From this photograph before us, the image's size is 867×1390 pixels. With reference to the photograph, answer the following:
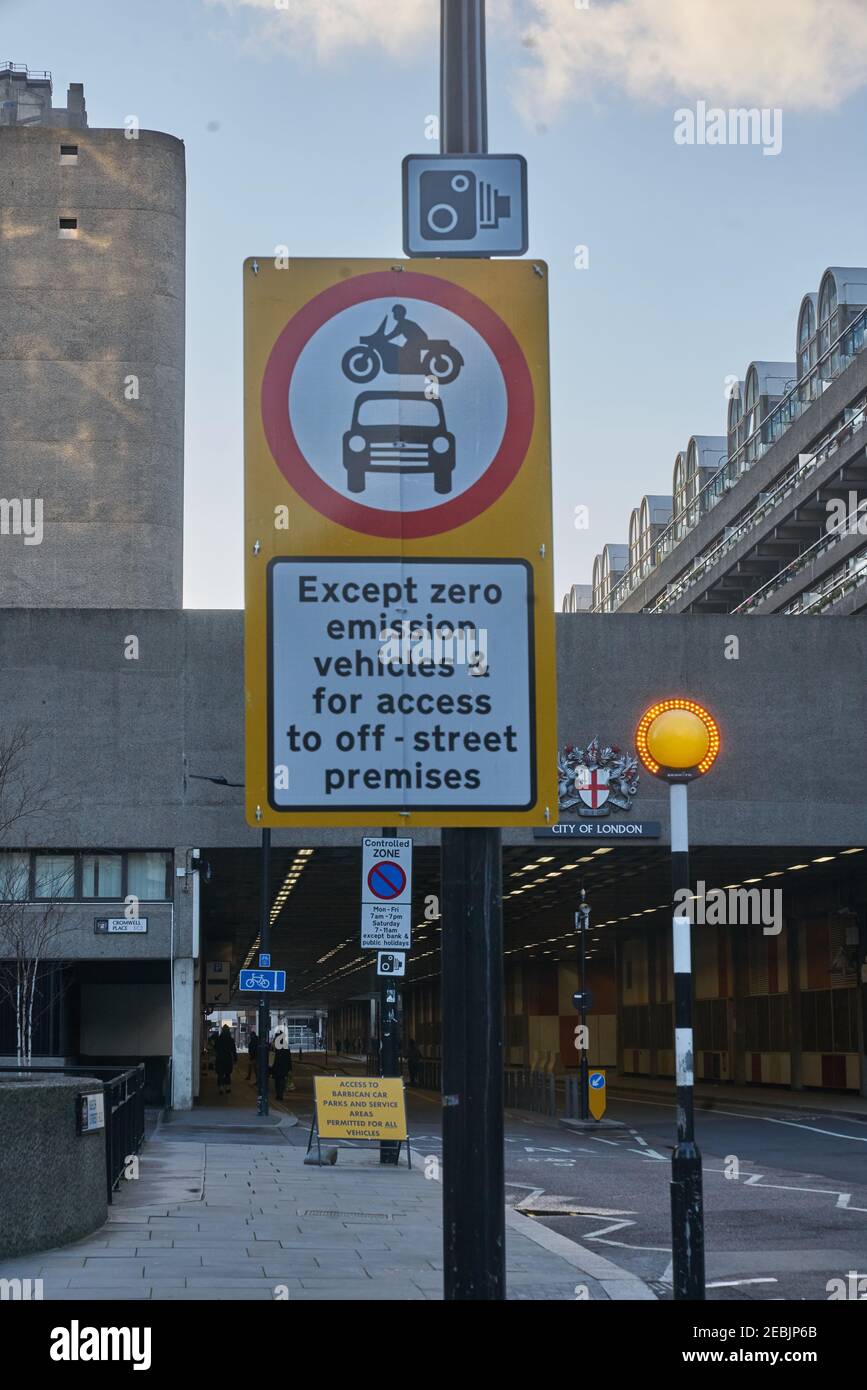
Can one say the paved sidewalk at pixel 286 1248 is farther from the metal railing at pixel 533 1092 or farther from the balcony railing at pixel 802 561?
the balcony railing at pixel 802 561

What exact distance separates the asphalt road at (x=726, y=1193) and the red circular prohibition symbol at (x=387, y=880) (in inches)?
121

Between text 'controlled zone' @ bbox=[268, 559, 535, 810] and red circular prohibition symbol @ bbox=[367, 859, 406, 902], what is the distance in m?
16.2

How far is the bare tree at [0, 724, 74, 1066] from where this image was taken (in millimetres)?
36875

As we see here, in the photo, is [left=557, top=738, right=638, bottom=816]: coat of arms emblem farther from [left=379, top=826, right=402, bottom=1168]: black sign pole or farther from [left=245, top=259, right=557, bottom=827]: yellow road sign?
[left=245, top=259, right=557, bottom=827]: yellow road sign

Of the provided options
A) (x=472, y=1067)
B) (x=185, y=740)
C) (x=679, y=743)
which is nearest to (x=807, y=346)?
(x=185, y=740)

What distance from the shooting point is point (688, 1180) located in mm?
8133

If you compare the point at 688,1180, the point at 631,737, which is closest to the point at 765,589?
the point at 631,737

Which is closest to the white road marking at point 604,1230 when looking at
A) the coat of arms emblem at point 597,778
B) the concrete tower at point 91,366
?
the coat of arms emblem at point 597,778

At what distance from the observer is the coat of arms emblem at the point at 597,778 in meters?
39.2

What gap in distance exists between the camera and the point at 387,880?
20.7 metres

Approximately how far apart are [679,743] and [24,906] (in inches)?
1239

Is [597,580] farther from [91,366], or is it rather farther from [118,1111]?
[118,1111]
